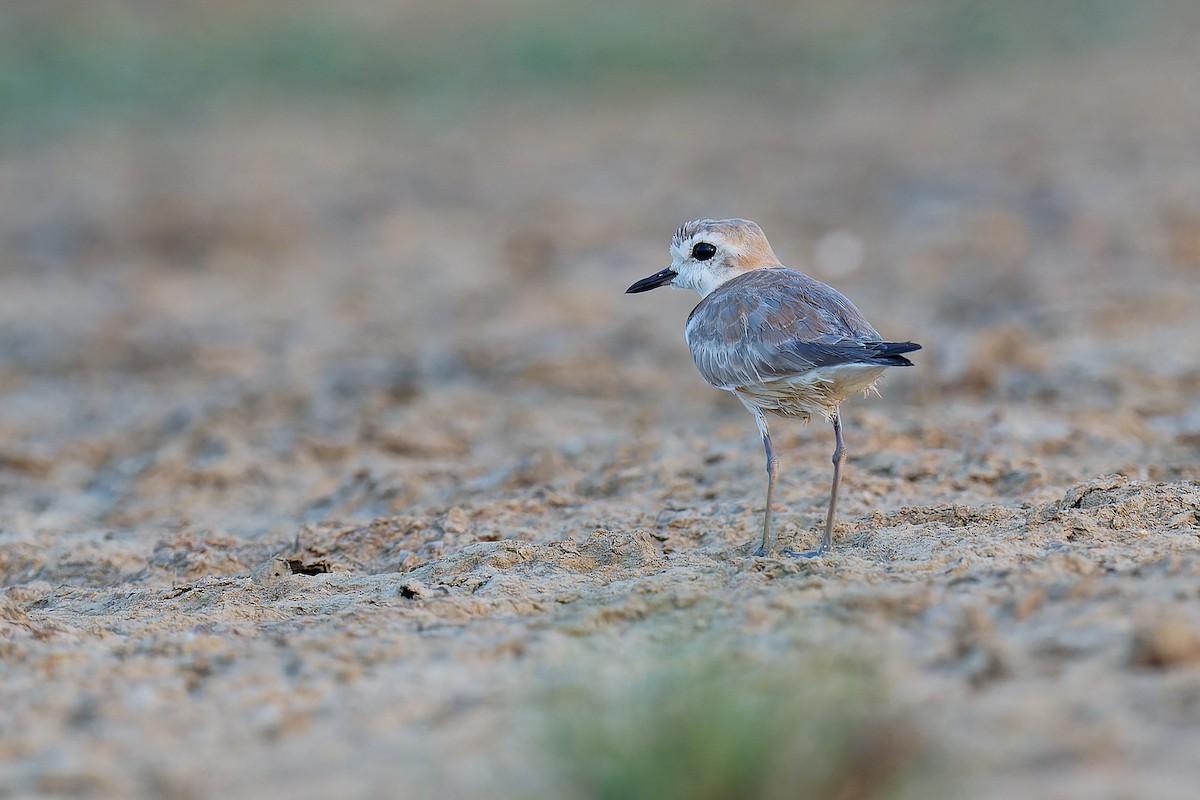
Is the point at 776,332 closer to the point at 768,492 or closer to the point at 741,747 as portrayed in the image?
the point at 768,492

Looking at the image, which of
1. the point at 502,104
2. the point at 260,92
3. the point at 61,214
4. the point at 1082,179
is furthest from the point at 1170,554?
the point at 260,92

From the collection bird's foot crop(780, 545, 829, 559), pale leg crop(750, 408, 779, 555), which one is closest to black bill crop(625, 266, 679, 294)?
pale leg crop(750, 408, 779, 555)

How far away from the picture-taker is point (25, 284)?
35.7 ft

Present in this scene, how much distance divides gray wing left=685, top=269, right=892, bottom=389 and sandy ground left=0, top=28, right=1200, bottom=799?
61cm

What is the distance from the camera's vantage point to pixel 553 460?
6.12 metres

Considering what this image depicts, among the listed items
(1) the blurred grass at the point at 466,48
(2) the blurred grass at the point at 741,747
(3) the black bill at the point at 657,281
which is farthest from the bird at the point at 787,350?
(1) the blurred grass at the point at 466,48

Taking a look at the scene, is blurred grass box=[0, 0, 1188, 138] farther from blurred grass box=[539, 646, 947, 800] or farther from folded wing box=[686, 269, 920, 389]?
blurred grass box=[539, 646, 947, 800]

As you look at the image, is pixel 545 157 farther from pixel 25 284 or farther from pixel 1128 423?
pixel 1128 423

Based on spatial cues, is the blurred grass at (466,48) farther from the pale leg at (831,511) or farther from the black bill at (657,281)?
the pale leg at (831,511)

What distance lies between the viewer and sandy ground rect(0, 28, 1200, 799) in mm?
2996

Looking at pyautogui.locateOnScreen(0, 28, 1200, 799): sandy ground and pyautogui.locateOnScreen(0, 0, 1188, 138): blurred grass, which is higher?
pyautogui.locateOnScreen(0, 0, 1188, 138): blurred grass

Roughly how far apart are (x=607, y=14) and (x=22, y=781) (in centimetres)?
1924

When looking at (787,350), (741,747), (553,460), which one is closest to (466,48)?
(553,460)

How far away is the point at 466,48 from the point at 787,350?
16482mm
